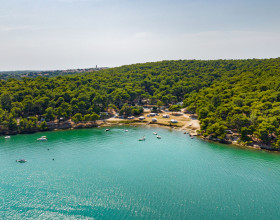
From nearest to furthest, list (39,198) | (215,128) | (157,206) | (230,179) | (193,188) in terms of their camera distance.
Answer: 1. (157,206)
2. (39,198)
3. (193,188)
4. (230,179)
5. (215,128)

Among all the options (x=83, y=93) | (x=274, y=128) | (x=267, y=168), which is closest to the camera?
(x=267, y=168)

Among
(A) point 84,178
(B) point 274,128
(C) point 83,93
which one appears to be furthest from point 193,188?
(C) point 83,93

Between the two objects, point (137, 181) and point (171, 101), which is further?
point (171, 101)

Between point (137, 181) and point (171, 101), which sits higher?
point (171, 101)

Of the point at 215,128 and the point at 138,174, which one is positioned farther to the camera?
the point at 215,128

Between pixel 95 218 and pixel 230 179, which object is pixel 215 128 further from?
pixel 95 218

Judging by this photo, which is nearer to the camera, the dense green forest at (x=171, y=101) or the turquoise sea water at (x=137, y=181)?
the turquoise sea water at (x=137, y=181)

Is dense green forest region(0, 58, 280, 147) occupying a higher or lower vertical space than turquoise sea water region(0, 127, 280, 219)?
higher

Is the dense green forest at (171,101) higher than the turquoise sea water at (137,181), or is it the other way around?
the dense green forest at (171,101)
